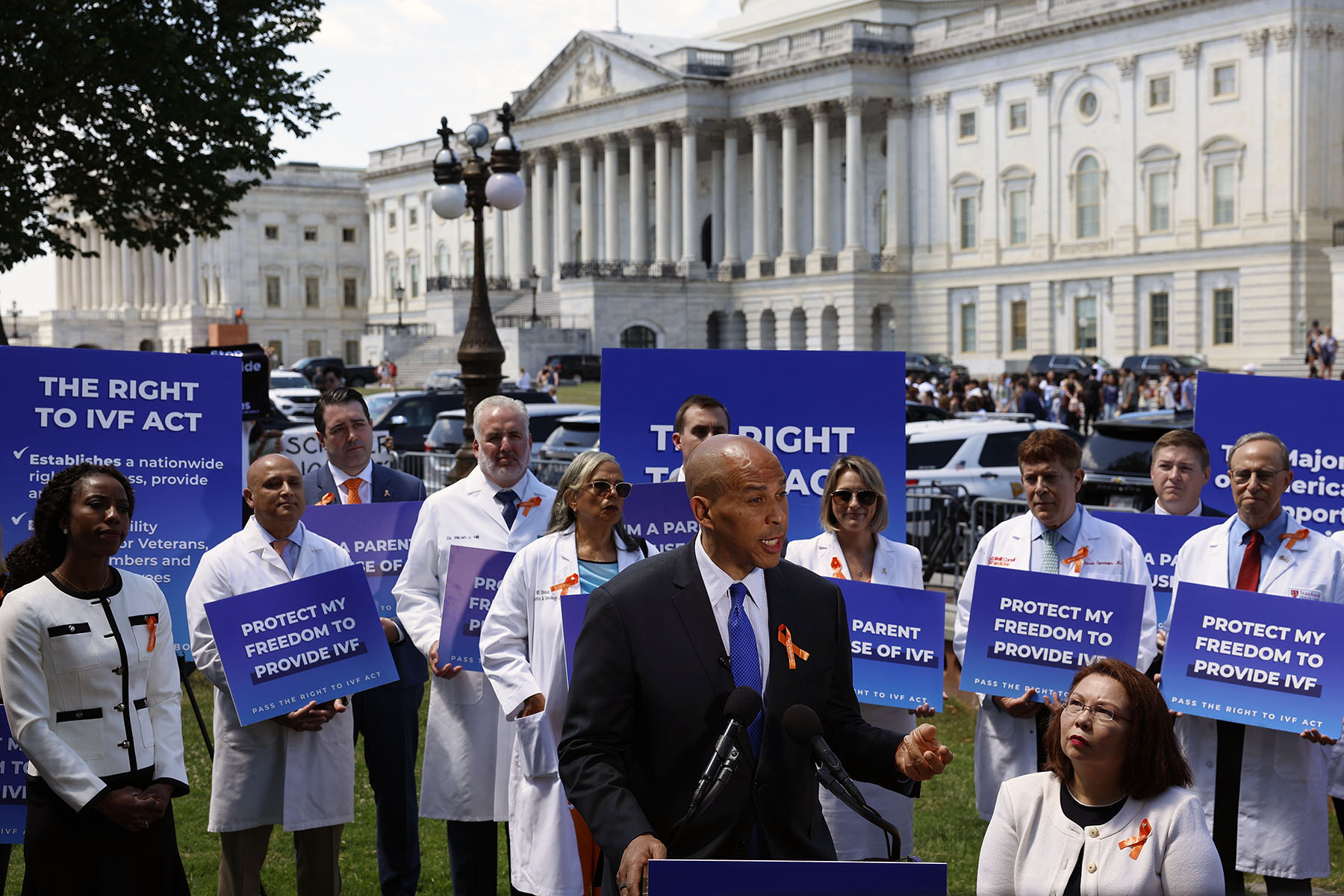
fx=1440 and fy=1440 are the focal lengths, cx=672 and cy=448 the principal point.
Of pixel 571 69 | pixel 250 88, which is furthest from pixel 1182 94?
pixel 250 88

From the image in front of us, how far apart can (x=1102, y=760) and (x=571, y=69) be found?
8187 centimetres

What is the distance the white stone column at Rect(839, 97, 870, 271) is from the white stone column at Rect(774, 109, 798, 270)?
123 inches

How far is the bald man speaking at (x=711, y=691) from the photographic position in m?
3.90

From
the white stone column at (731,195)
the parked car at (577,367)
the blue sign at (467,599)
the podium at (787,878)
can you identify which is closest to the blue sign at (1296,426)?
the blue sign at (467,599)

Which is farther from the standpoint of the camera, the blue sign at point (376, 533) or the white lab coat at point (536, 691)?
the blue sign at point (376, 533)

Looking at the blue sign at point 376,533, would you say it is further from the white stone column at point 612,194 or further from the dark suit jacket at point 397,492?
the white stone column at point 612,194

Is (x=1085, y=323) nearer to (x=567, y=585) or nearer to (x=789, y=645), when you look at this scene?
(x=567, y=585)

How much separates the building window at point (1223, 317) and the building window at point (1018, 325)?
371 inches

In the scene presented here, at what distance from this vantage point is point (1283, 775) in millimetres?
6148

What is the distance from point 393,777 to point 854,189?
213 feet

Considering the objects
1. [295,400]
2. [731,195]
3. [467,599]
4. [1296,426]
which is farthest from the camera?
[731,195]

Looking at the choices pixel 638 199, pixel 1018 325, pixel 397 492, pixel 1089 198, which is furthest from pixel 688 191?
pixel 397 492

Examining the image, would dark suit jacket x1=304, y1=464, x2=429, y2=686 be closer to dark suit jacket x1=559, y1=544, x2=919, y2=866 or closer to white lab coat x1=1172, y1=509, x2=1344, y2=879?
dark suit jacket x1=559, y1=544, x2=919, y2=866

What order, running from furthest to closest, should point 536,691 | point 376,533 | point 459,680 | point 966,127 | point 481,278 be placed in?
point 966,127 → point 481,278 → point 376,533 → point 459,680 → point 536,691
